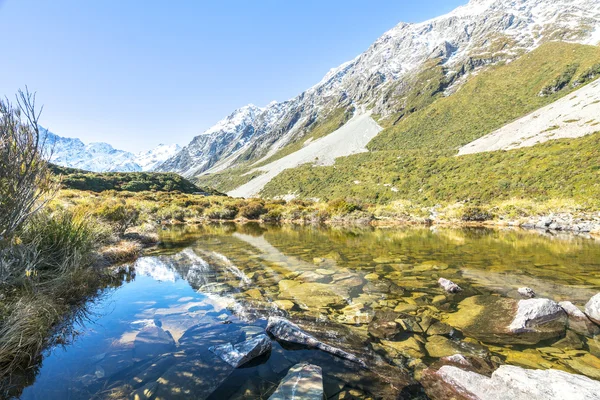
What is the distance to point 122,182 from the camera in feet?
229

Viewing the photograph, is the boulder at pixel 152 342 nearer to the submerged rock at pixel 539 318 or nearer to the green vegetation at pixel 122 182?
the submerged rock at pixel 539 318

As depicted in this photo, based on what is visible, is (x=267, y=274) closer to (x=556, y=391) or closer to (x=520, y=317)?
(x=520, y=317)

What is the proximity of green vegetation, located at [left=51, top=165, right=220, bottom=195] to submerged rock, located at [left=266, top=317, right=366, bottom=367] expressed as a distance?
216ft

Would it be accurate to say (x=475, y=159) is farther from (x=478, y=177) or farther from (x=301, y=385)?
(x=301, y=385)

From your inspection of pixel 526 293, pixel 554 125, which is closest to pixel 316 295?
pixel 526 293

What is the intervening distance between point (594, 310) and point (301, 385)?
655 centimetres

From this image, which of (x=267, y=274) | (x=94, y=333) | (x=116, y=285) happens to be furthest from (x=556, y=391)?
(x=116, y=285)

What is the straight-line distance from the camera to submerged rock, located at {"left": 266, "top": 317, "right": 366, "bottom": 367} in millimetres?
4533

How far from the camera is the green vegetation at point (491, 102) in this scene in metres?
77.0

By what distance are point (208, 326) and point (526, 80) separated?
122 metres

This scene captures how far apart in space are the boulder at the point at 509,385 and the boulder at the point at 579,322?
2.66 m

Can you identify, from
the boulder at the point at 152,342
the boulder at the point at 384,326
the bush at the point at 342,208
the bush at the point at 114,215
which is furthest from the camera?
the bush at the point at 342,208

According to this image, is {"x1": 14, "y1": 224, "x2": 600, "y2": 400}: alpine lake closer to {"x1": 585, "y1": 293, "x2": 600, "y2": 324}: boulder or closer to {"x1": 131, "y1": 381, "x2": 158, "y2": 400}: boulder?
{"x1": 131, "y1": 381, "x2": 158, "y2": 400}: boulder

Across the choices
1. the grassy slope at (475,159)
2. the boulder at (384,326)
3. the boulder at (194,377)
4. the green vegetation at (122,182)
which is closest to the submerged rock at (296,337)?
the boulder at (384,326)
